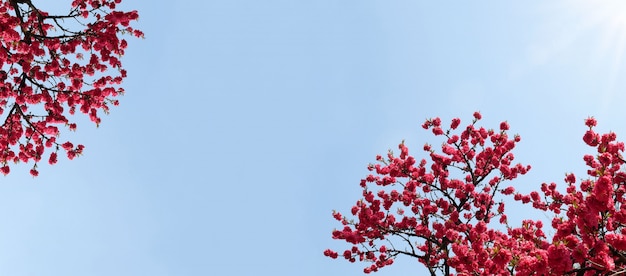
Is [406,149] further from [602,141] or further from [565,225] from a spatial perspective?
[565,225]

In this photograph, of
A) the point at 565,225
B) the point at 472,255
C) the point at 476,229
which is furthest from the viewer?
the point at 476,229

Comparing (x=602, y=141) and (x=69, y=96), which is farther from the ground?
(x=69, y=96)

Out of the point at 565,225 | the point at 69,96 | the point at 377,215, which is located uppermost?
the point at 69,96

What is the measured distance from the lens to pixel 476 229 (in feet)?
38.9

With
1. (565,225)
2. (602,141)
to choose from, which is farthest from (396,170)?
(565,225)

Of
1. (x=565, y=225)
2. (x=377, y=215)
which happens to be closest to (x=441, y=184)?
(x=377, y=215)

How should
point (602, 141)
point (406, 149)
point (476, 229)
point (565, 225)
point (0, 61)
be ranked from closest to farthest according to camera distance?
point (565, 225)
point (602, 141)
point (0, 61)
point (476, 229)
point (406, 149)

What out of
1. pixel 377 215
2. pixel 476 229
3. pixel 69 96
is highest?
pixel 69 96

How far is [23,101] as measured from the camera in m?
11.1

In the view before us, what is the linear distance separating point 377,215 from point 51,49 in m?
11.0

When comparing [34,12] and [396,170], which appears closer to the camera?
[34,12]

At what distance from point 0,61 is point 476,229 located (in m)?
12.9

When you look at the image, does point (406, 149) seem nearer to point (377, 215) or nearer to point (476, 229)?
point (377, 215)

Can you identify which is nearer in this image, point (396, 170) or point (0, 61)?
point (0, 61)
